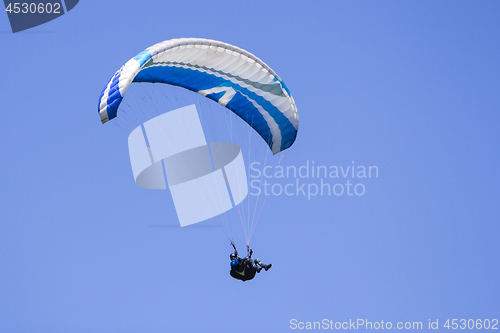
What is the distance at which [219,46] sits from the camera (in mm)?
19016

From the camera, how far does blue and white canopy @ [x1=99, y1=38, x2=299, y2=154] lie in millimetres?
17234

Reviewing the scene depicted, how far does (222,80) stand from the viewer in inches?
794

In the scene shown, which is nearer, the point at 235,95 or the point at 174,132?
the point at 235,95

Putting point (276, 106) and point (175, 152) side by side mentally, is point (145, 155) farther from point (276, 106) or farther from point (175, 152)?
point (276, 106)

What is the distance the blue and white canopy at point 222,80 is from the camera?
17.2 metres

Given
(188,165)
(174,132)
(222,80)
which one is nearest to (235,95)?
(222,80)

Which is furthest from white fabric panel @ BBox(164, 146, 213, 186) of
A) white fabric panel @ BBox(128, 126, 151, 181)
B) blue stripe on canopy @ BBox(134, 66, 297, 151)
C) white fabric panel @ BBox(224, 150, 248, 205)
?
blue stripe on canopy @ BBox(134, 66, 297, 151)

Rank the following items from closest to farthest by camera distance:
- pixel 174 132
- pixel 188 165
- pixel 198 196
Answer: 1. pixel 198 196
2. pixel 174 132
3. pixel 188 165

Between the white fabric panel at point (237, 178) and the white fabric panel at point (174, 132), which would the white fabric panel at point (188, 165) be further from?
the white fabric panel at point (237, 178)

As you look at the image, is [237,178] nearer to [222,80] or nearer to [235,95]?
[235,95]

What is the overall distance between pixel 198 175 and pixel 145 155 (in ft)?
4.68

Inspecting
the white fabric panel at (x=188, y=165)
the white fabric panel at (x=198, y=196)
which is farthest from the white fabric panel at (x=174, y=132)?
the white fabric panel at (x=198, y=196)

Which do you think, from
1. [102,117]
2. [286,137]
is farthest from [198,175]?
[102,117]

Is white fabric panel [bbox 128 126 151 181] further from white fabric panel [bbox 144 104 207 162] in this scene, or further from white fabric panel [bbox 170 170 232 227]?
white fabric panel [bbox 170 170 232 227]
